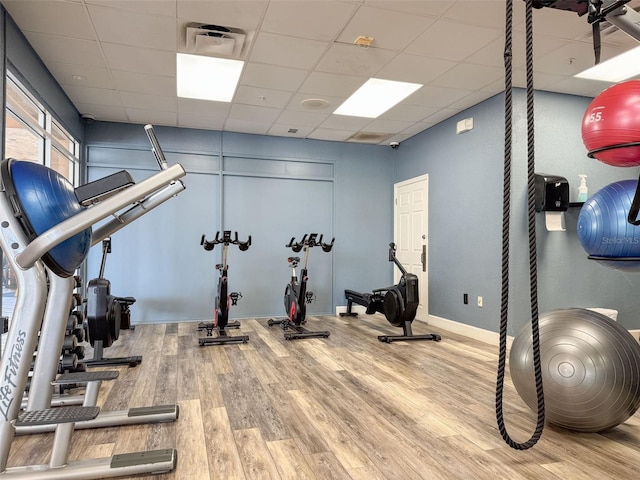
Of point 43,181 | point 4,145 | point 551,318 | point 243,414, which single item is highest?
point 4,145

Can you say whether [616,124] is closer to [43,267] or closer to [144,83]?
[43,267]

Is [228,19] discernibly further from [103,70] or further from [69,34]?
[103,70]

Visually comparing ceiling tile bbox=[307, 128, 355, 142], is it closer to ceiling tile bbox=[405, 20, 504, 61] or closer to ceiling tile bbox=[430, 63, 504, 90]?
ceiling tile bbox=[430, 63, 504, 90]

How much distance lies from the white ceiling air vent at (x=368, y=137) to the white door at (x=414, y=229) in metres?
0.77

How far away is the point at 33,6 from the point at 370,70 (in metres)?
2.73

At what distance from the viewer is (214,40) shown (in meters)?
3.45

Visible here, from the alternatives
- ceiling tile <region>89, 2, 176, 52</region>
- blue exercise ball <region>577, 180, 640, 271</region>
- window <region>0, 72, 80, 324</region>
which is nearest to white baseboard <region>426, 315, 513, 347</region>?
blue exercise ball <region>577, 180, 640, 271</region>

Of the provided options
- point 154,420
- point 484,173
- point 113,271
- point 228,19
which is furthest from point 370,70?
point 113,271

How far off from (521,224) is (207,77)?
3.62 meters

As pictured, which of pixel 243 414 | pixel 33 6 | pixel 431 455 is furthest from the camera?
pixel 33 6

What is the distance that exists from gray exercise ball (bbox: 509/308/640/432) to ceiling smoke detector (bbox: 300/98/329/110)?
11.5ft

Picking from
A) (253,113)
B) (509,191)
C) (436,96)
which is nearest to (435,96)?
(436,96)

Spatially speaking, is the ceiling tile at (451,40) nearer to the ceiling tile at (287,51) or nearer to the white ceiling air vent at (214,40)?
the ceiling tile at (287,51)

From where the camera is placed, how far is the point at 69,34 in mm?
3359
